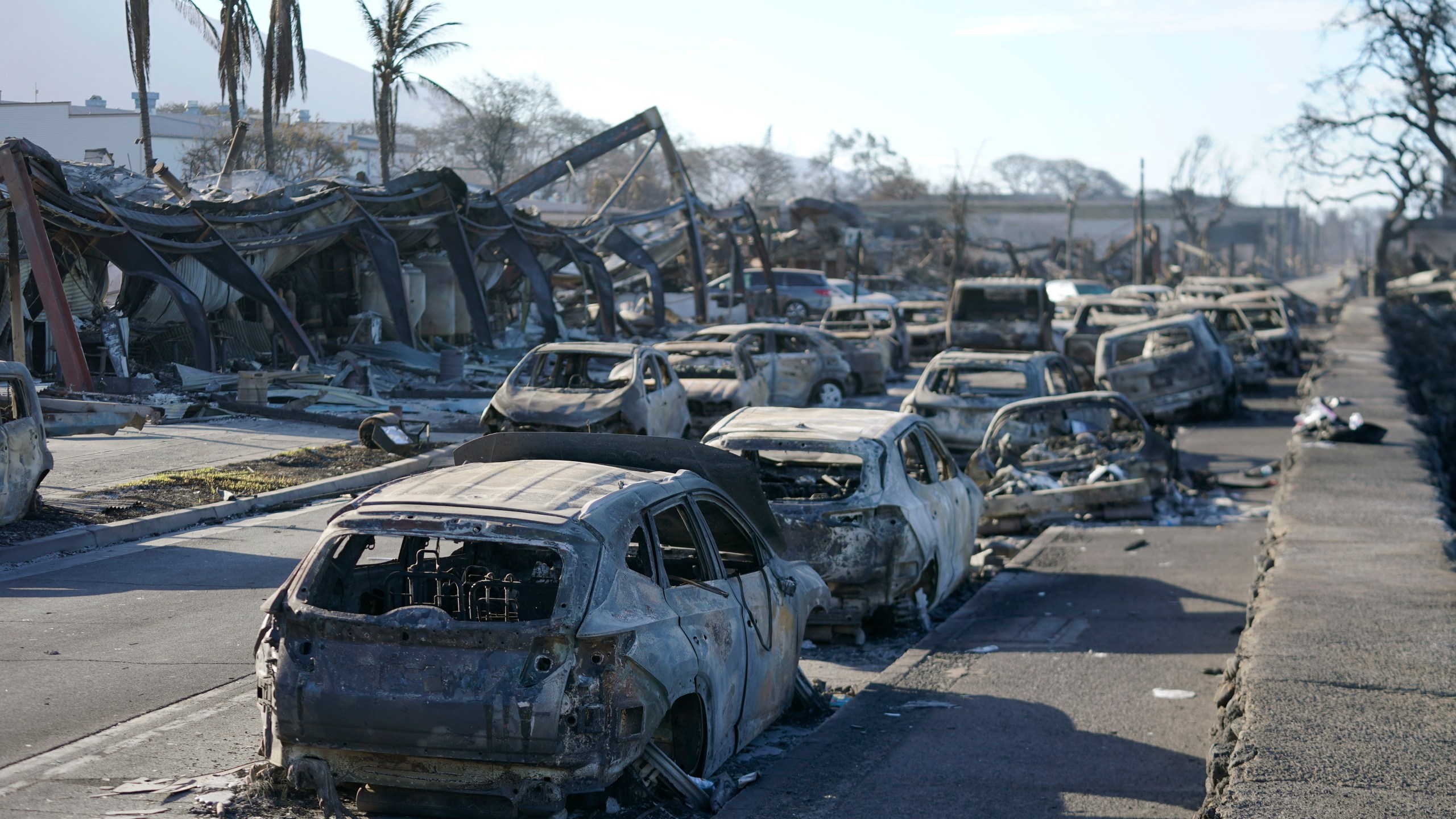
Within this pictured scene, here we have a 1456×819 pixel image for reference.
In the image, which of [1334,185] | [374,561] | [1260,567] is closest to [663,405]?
[1260,567]

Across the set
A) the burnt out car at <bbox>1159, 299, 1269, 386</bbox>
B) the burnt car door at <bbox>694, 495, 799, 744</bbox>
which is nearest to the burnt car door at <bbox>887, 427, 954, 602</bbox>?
the burnt car door at <bbox>694, 495, 799, 744</bbox>

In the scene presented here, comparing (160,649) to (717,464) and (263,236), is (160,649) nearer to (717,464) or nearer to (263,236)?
(717,464)

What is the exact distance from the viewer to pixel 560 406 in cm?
1525

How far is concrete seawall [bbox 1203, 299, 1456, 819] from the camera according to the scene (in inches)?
204

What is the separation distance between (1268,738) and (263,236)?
2096cm

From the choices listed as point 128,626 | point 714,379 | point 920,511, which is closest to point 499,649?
point 128,626

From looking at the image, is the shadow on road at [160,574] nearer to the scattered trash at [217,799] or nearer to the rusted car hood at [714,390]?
the scattered trash at [217,799]

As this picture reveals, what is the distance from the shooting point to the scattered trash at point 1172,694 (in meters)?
7.72

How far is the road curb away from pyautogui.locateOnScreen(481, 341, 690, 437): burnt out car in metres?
1.14

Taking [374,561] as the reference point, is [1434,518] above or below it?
below

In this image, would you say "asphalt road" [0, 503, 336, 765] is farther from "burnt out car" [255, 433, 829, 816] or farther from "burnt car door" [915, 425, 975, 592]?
"burnt car door" [915, 425, 975, 592]

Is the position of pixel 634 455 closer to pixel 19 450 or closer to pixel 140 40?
pixel 19 450

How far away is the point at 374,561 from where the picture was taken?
5.77 meters

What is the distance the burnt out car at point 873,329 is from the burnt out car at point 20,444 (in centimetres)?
1849
